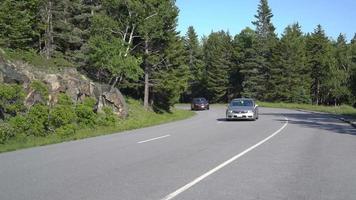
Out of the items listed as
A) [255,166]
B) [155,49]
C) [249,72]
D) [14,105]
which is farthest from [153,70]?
[249,72]

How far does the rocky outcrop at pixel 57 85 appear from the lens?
23.5 metres

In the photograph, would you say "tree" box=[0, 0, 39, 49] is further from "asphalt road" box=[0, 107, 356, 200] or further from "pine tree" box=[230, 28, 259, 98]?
"pine tree" box=[230, 28, 259, 98]

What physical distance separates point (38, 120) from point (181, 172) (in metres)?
12.9

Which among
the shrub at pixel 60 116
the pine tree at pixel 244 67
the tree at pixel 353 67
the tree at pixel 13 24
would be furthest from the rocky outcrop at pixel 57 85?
the pine tree at pixel 244 67

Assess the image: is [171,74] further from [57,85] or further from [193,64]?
[193,64]

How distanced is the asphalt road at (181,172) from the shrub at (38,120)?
486 centimetres

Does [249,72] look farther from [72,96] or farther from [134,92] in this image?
[72,96]

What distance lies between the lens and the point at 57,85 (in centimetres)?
2644

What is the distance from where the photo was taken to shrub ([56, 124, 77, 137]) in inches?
890

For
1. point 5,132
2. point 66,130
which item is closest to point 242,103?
point 66,130

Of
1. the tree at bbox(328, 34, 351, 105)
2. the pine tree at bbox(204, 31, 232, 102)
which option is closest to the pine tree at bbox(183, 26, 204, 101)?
the pine tree at bbox(204, 31, 232, 102)

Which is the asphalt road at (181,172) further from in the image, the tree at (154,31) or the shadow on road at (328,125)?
the tree at (154,31)

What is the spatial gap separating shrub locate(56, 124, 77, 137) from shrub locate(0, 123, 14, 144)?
2504mm

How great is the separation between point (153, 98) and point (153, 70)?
4424 mm
